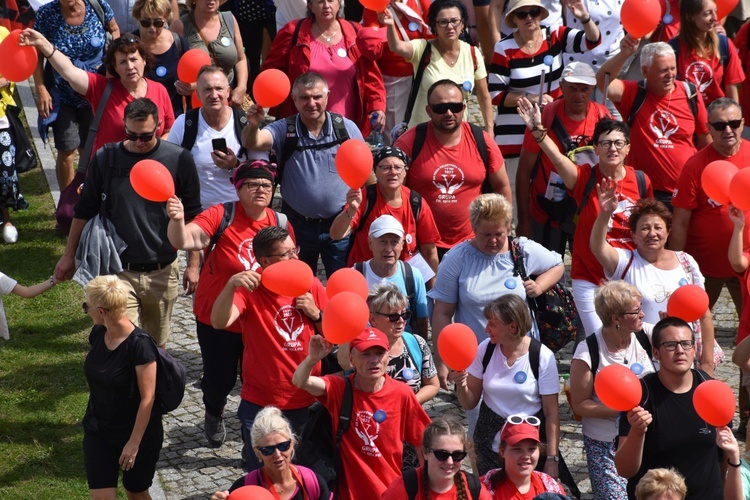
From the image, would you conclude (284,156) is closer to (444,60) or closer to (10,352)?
(444,60)

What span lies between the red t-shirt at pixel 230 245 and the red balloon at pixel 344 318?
1466 mm

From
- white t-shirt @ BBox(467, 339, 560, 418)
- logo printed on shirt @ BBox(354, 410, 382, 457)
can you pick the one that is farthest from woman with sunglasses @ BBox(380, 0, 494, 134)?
logo printed on shirt @ BBox(354, 410, 382, 457)

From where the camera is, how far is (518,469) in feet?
21.2

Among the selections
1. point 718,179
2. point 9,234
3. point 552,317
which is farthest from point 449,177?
point 9,234

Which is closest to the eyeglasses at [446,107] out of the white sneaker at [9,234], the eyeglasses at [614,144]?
the eyeglasses at [614,144]

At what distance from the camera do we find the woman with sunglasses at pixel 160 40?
1028 cm

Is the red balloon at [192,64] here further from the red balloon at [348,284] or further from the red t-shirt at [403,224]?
the red balloon at [348,284]

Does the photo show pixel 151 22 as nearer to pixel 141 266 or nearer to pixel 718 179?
pixel 141 266

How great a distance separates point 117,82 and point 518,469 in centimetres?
482

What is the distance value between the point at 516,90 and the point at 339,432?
440 cm

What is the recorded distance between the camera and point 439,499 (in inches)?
247

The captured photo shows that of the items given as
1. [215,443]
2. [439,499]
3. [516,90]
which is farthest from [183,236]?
[516,90]

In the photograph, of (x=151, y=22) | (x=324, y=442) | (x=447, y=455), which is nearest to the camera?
(x=447, y=455)

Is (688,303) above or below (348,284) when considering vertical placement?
below
